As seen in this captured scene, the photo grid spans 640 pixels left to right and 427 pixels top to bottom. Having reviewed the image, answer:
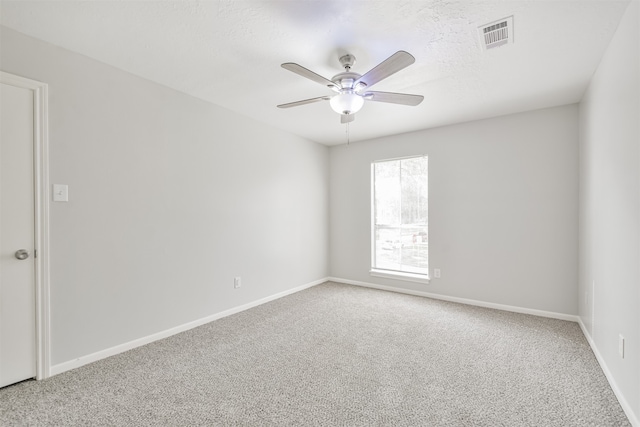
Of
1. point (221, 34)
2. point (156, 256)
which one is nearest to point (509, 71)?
point (221, 34)

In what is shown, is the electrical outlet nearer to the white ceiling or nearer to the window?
the white ceiling

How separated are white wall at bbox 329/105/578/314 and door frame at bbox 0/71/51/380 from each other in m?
3.90

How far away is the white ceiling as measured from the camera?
1.78m

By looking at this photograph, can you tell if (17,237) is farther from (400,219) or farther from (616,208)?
(400,219)

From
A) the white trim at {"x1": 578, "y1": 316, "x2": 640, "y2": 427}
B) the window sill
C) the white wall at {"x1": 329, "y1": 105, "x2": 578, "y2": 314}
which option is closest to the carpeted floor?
the white trim at {"x1": 578, "y1": 316, "x2": 640, "y2": 427}

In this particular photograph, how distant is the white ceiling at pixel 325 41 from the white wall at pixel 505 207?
0.57 m

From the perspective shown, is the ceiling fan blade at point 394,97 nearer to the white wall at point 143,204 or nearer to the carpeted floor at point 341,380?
the white wall at point 143,204

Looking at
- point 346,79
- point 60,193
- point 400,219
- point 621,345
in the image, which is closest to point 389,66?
point 346,79

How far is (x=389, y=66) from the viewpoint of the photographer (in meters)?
1.88

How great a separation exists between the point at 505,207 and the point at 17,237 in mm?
4640

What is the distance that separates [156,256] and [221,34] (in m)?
2.01

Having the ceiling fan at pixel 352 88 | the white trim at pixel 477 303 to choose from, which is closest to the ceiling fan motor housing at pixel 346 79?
the ceiling fan at pixel 352 88

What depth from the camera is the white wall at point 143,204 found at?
223 cm

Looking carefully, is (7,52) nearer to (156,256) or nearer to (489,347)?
(156,256)
